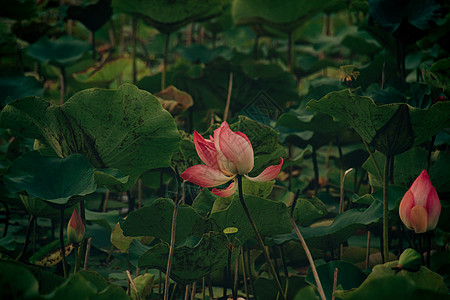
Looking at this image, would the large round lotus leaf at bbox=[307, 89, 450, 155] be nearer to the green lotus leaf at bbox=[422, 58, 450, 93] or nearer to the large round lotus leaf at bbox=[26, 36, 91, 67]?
the green lotus leaf at bbox=[422, 58, 450, 93]

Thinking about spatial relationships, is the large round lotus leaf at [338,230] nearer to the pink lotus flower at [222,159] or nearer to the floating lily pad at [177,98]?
the pink lotus flower at [222,159]

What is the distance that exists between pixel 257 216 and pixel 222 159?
0.64 feet

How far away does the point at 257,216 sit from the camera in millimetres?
836

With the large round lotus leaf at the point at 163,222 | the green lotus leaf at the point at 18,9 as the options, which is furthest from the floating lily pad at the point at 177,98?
the green lotus leaf at the point at 18,9

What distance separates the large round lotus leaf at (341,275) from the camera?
0.81 meters

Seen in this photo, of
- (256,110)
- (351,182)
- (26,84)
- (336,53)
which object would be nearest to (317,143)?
(256,110)

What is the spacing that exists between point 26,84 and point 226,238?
1.01m

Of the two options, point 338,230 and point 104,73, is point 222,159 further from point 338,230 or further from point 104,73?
point 104,73

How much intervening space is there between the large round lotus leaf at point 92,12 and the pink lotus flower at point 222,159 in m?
1.26

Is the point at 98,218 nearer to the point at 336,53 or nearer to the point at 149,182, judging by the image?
the point at 149,182

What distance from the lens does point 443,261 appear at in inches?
37.7

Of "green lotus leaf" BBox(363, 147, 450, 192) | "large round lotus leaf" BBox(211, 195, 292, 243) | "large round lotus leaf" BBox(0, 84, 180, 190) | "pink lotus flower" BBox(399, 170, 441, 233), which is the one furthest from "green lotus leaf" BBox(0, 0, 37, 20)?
"pink lotus flower" BBox(399, 170, 441, 233)

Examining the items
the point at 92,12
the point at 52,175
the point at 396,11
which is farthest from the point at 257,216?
the point at 92,12

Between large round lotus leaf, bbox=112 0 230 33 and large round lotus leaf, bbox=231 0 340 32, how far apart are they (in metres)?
0.19
